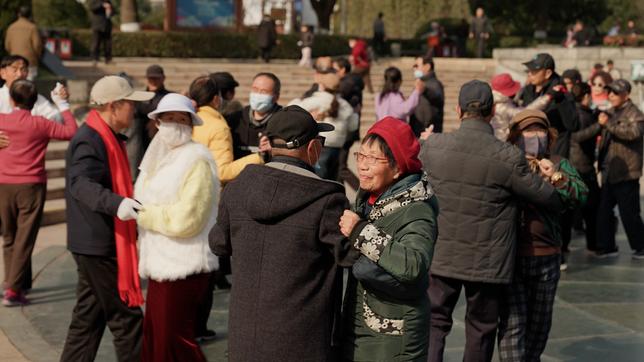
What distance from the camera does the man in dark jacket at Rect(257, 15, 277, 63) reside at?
100.0 feet

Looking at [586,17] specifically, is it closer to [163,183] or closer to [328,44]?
[328,44]

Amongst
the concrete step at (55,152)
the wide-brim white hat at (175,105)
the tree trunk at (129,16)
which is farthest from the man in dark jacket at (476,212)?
the tree trunk at (129,16)

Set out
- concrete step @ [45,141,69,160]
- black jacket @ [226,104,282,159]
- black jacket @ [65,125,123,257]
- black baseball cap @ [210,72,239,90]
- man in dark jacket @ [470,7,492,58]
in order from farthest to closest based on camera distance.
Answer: man in dark jacket @ [470,7,492,58] → concrete step @ [45,141,69,160] → black baseball cap @ [210,72,239,90] → black jacket @ [226,104,282,159] → black jacket @ [65,125,123,257]

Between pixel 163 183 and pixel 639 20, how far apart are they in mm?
53594

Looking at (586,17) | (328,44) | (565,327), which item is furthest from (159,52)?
(565,327)

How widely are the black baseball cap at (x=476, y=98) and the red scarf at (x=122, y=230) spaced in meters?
1.97

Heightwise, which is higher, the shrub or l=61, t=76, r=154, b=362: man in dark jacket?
the shrub

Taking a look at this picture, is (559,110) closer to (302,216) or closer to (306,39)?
(302,216)

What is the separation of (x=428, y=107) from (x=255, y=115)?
13.7 feet

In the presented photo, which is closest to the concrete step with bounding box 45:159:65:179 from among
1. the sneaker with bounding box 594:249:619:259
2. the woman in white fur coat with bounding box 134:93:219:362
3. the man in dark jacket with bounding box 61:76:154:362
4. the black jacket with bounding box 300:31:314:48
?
the sneaker with bounding box 594:249:619:259

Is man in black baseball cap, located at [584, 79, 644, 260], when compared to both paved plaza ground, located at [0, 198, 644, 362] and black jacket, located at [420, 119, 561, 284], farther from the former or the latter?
black jacket, located at [420, 119, 561, 284]

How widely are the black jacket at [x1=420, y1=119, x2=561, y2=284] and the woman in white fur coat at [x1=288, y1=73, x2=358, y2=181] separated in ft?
11.2

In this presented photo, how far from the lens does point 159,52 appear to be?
3095 centimetres

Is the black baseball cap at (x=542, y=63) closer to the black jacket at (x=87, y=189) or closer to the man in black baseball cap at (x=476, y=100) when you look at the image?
the man in black baseball cap at (x=476, y=100)
